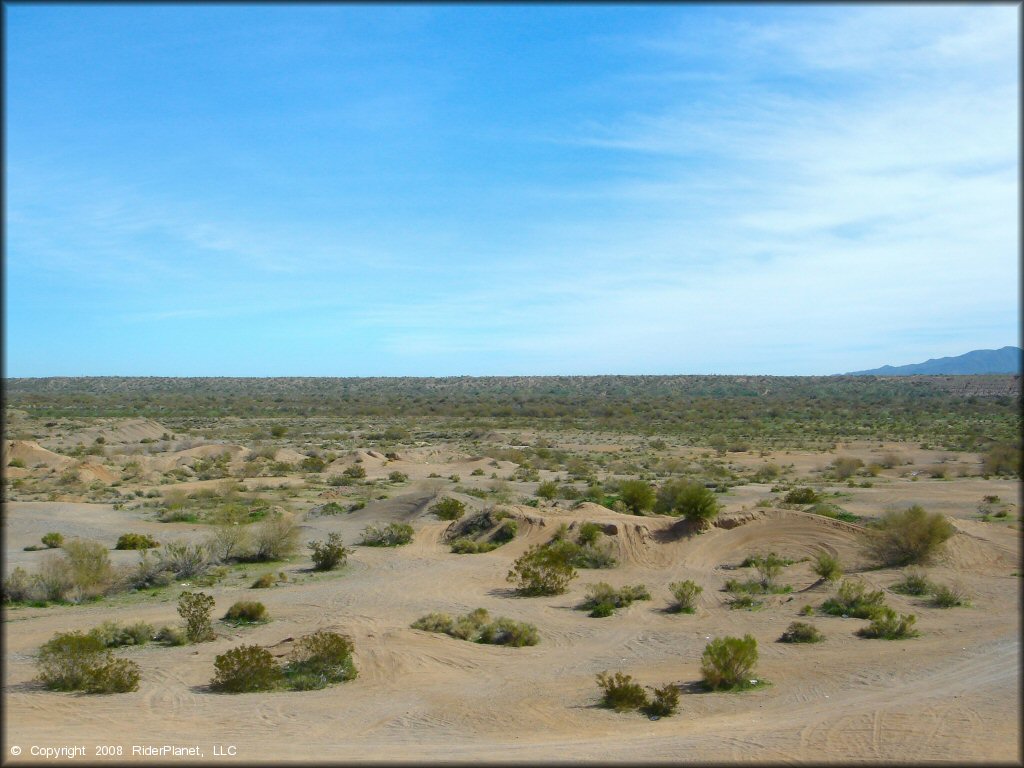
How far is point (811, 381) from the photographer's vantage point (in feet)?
561

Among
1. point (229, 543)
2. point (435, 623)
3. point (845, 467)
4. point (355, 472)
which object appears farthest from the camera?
point (355, 472)

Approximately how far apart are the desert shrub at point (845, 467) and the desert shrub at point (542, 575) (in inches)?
1110

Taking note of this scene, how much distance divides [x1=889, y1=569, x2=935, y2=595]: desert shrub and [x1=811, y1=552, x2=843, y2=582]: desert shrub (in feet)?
5.08

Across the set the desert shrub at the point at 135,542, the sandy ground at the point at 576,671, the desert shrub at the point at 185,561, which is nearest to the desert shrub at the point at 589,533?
the sandy ground at the point at 576,671

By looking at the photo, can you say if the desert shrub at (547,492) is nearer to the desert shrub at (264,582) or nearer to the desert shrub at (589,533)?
the desert shrub at (589,533)

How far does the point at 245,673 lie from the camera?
52.5ft

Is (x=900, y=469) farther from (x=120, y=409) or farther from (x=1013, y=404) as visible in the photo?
(x=120, y=409)

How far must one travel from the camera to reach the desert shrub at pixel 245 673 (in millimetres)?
15914

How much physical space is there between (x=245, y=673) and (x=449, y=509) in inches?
786

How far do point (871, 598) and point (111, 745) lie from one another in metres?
18.2

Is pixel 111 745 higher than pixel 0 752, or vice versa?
pixel 0 752

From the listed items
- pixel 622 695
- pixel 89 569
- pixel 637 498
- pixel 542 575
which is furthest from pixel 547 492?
pixel 622 695

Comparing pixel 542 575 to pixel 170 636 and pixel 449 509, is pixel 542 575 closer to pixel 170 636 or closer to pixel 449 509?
pixel 170 636

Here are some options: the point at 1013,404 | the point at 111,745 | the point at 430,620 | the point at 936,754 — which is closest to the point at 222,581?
the point at 430,620
